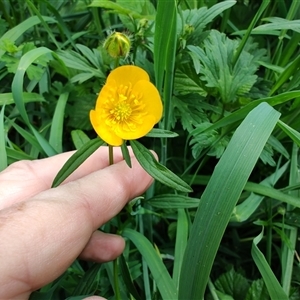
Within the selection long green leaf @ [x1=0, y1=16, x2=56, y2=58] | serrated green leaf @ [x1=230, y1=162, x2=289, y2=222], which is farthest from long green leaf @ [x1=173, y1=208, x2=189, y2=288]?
long green leaf @ [x1=0, y1=16, x2=56, y2=58]

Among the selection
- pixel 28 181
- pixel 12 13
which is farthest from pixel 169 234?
pixel 12 13

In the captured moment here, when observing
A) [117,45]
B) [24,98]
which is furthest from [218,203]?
[24,98]

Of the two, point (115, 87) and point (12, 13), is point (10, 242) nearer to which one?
point (115, 87)

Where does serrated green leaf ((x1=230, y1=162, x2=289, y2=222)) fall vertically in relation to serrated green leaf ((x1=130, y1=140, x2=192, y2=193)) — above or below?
below

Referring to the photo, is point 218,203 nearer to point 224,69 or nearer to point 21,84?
point 224,69

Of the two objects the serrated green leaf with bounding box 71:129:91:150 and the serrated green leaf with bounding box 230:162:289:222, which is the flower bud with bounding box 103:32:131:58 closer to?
the serrated green leaf with bounding box 71:129:91:150

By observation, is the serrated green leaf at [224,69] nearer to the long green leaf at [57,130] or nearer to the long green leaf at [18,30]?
the long green leaf at [57,130]

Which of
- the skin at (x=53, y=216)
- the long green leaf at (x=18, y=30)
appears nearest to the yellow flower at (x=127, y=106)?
the skin at (x=53, y=216)
